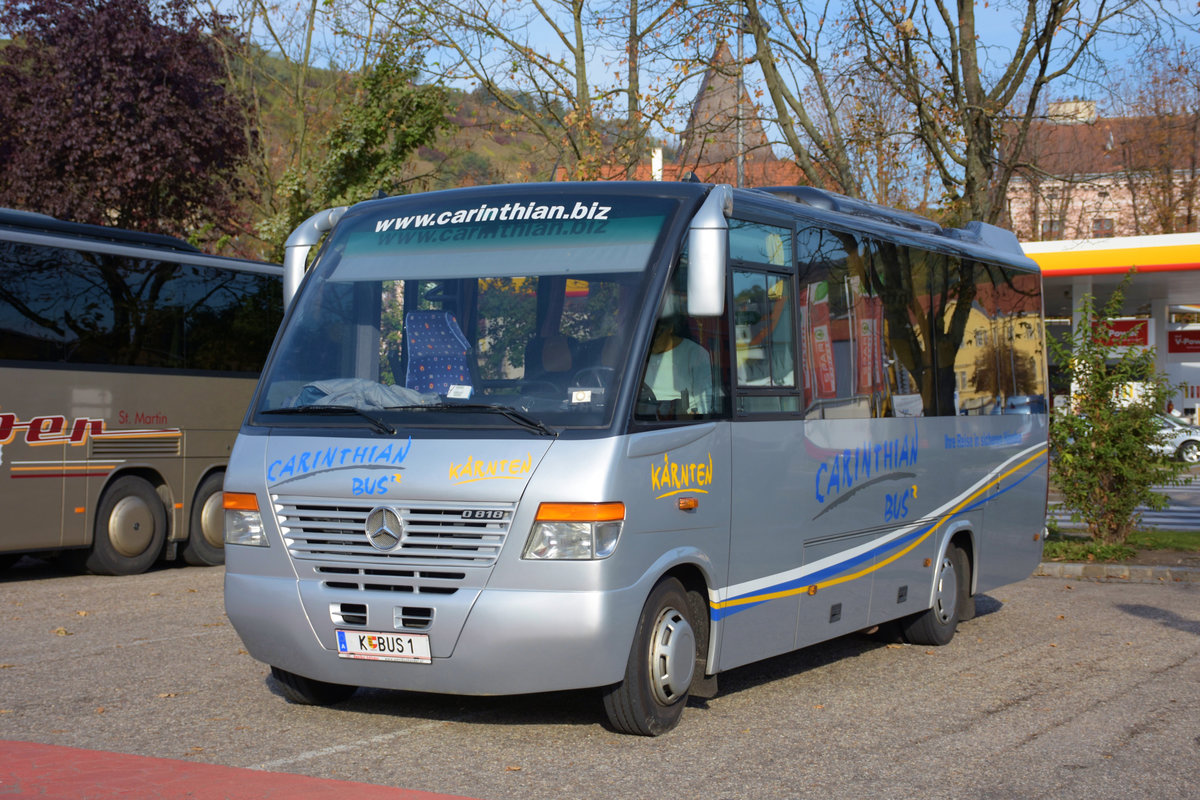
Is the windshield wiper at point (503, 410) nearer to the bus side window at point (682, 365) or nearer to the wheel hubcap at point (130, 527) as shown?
the bus side window at point (682, 365)

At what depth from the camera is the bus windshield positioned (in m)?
6.86

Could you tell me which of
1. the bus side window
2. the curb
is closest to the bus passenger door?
the bus side window

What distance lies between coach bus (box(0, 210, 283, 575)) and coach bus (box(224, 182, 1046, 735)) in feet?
21.7

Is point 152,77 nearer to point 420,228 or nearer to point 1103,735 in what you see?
point 420,228

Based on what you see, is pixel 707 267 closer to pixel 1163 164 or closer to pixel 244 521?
pixel 244 521

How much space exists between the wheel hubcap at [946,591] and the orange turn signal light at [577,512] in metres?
4.62

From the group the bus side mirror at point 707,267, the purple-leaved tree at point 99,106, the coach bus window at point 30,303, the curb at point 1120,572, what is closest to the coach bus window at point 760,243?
the bus side mirror at point 707,267

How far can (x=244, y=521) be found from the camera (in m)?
7.13

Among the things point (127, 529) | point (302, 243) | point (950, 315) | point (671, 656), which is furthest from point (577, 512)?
point (127, 529)

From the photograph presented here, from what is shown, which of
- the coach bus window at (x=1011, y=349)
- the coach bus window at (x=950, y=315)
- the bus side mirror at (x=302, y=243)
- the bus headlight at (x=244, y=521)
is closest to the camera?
the bus headlight at (x=244, y=521)

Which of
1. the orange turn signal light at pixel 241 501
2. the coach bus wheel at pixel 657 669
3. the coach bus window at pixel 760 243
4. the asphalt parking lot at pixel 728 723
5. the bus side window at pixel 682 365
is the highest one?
the coach bus window at pixel 760 243

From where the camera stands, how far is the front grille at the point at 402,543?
6488 millimetres

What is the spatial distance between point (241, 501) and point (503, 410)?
60.9 inches

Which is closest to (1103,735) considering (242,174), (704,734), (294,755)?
(704,734)
